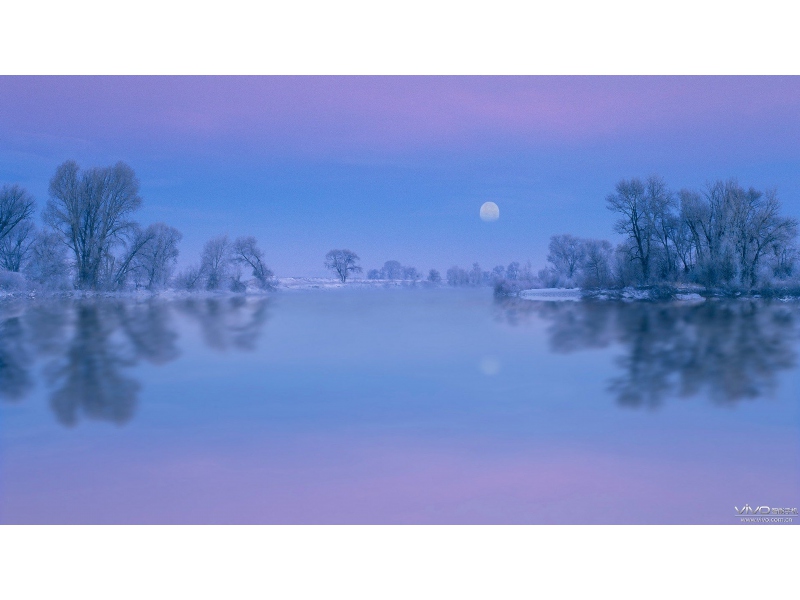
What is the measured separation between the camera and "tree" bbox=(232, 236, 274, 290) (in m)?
5.07

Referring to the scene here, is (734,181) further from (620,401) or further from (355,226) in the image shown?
(355,226)

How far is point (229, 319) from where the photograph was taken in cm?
515

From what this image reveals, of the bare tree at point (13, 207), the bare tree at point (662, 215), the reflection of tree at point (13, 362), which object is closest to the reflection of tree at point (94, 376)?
the reflection of tree at point (13, 362)

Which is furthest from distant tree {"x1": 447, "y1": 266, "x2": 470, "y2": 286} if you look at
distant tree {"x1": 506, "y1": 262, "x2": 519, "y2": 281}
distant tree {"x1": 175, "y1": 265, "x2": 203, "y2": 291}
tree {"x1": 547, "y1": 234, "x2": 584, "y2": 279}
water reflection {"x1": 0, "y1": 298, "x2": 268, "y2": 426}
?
distant tree {"x1": 175, "y1": 265, "x2": 203, "y2": 291}

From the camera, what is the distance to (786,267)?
4.97 m

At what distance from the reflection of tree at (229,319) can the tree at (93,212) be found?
2.91 feet

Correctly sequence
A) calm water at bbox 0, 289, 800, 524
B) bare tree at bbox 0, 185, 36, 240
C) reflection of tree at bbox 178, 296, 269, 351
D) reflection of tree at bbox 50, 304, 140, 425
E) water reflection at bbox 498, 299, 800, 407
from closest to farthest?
calm water at bbox 0, 289, 800, 524, reflection of tree at bbox 50, 304, 140, 425, water reflection at bbox 498, 299, 800, 407, bare tree at bbox 0, 185, 36, 240, reflection of tree at bbox 178, 296, 269, 351

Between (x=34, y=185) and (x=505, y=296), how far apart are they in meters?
4.69

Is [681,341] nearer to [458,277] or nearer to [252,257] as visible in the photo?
A: [458,277]

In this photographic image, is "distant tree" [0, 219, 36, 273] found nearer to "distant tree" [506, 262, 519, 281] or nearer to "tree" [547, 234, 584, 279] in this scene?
"distant tree" [506, 262, 519, 281]

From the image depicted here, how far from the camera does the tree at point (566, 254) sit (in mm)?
5102

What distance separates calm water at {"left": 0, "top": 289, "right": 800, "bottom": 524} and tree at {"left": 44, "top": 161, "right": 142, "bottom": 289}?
0.41 meters

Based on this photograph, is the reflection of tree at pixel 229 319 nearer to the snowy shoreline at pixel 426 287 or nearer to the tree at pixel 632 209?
the snowy shoreline at pixel 426 287

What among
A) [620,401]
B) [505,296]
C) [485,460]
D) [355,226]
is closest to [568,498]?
[485,460]
